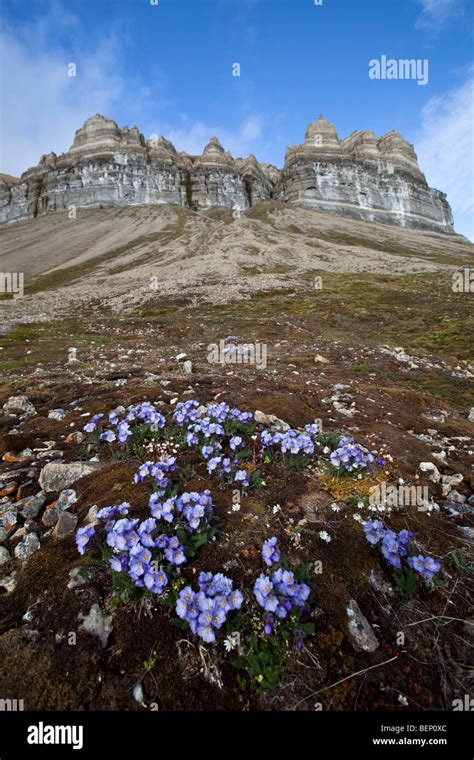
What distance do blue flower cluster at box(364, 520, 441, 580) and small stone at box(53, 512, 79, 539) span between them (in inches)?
123

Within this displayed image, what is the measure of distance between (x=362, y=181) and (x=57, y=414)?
179 meters

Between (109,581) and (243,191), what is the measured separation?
186m

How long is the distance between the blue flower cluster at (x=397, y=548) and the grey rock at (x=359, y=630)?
0.58 meters

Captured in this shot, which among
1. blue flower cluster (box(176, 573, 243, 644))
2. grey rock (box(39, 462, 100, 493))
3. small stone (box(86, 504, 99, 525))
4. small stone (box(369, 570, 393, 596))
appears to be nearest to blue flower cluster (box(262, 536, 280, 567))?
blue flower cluster (box(176, 573, 243, 644))

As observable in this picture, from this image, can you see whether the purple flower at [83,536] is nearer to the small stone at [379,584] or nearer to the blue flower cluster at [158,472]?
the blue flower cluster at [158,472]

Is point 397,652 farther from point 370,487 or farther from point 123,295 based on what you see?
point 123,295

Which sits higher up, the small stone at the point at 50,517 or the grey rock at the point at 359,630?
the small stone at the point at 50,517

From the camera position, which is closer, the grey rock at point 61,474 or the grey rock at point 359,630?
the grey rock at point 359,630

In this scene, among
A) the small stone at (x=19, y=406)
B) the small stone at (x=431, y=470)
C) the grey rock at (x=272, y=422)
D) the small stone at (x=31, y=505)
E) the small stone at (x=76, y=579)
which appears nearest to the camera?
the small stone at (x=76, y=579)

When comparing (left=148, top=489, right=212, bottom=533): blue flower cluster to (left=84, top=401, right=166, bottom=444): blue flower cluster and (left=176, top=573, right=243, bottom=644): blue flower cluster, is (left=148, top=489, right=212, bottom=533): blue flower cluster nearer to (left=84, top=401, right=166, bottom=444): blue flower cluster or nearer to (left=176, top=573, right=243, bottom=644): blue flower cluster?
(left=176, top=573, right=243, bottom=644): blue flower cluster

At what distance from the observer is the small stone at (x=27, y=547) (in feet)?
11.1

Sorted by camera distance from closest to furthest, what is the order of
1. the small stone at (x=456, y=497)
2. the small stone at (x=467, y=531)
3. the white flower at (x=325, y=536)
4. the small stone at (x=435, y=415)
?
the white flower at (x=325, y=536), the small stone at (x=467, y=531), the small stone at (x=456, y=497), the small stone at (x=435, y=415)

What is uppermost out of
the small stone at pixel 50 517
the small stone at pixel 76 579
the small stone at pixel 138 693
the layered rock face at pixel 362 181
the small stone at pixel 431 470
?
the layered rock face at pixel 362 181

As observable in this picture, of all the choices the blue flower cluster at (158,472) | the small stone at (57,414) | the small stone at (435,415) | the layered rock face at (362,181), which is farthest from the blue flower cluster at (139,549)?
the layered rock face at (362,181)
